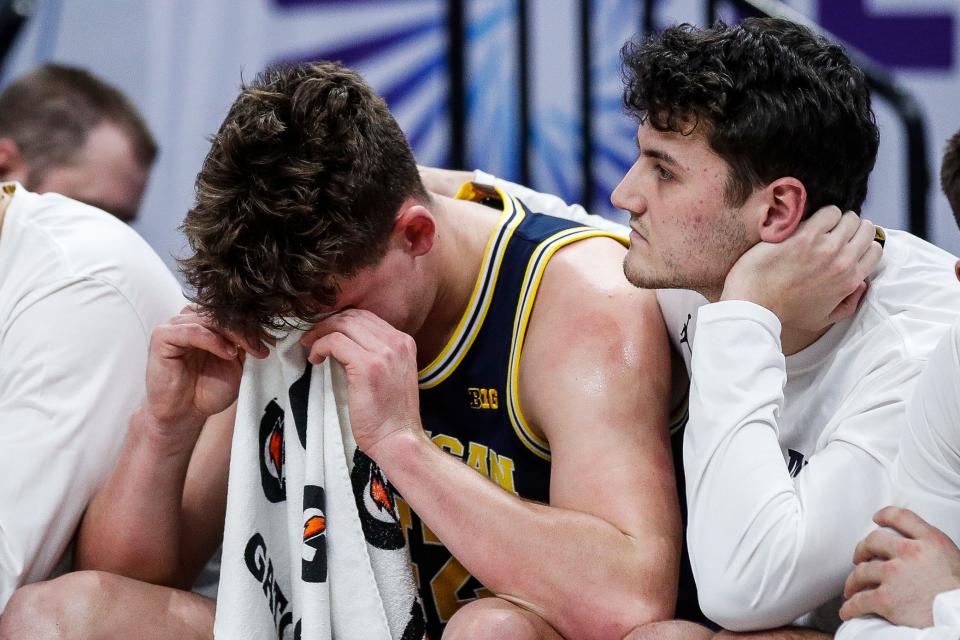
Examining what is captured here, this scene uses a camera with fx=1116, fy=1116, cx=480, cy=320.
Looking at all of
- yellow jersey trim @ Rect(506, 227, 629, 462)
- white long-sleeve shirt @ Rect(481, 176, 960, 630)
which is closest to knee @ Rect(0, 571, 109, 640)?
yellow jersey trim @ Rect(506, 227, 629, 462)

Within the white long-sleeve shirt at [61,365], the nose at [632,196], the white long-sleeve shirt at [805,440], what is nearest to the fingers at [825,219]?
the white long-sleeve shirt at [805,440]

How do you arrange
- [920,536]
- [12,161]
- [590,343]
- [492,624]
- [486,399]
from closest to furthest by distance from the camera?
[920,536]
[492,624]
[590,343]
[486,399]
[12,161]

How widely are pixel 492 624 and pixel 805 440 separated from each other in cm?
53

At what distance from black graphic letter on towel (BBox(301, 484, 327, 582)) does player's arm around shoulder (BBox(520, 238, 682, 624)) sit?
1.13 feet

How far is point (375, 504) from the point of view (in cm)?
170

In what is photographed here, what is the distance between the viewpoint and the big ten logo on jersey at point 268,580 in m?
1.71

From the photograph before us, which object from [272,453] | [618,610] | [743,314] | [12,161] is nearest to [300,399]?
[272,453]

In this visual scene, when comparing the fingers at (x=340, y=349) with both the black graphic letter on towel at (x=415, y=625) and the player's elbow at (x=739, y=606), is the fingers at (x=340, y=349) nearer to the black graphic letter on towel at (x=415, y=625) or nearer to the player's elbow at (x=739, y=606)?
the black graphic letter on towel at (x=415, y=625)

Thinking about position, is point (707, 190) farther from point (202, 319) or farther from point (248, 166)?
point (202, 319)

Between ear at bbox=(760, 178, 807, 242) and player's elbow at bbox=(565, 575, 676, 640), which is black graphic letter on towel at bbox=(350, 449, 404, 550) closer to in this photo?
player's elbow at bbox=(565, 575, 676, 640)

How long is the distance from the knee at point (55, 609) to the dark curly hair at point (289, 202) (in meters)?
0.47

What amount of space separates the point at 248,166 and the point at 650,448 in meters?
0.70

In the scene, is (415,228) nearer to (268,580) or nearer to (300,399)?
(300,399)

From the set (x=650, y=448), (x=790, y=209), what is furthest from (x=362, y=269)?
(x=790, y=209)
